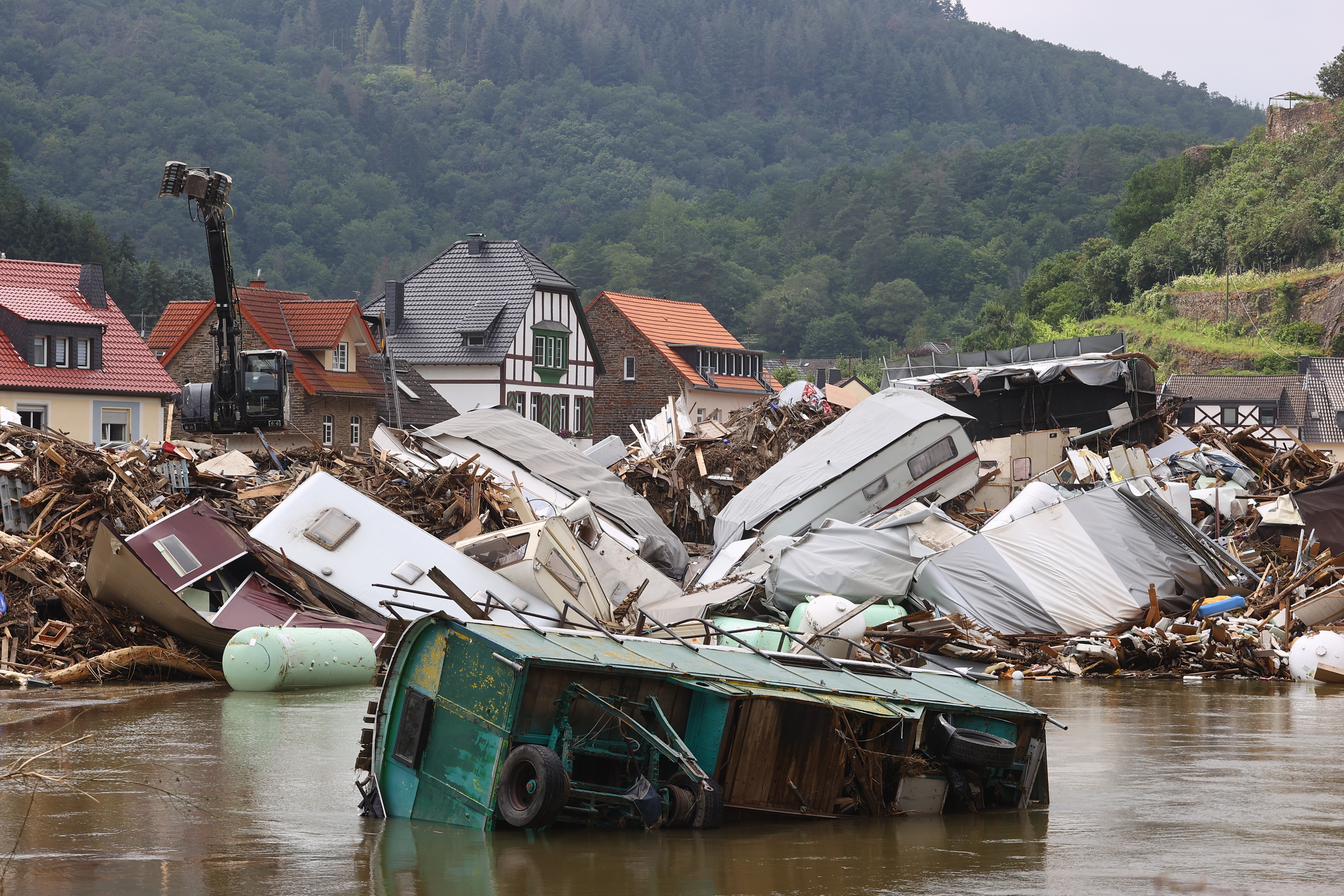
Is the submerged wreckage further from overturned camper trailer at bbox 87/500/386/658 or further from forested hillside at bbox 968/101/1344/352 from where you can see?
forested hillside at bbox 968/101/1344/352

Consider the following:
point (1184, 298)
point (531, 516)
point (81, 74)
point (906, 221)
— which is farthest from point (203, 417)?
point (906, 221)

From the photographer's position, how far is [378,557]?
20.6 meters

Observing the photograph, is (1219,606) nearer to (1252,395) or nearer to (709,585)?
(709,585)

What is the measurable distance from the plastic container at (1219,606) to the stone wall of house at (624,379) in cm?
4906

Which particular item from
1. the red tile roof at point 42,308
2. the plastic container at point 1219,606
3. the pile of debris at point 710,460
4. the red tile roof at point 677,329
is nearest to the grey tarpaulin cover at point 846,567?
the plastic container at point 1219,606

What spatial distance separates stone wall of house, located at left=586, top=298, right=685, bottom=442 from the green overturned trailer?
58.5 metres

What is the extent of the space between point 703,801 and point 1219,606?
13482 mm

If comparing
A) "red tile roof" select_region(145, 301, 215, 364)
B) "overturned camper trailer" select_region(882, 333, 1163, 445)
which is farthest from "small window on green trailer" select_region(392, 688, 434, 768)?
"red tile roof" select_region(145, 301, 215, 364)

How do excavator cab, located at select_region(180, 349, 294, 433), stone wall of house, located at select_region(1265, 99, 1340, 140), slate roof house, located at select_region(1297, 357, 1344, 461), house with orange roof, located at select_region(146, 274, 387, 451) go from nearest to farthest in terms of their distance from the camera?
excavator cab, located at select_region(180, 349, 294, 433), house with orange roof, located at select_region(146, 274, 387, 451), slate roof house, located at select_region(1297, 357, 1344, 461), stone wall of house, located at select_region(1265, 99, 1340, 140)

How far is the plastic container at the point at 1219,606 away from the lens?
832 inches

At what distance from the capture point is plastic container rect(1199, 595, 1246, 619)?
21125mm

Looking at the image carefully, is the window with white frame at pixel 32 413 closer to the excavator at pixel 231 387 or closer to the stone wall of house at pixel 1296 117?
the excavator at pixel 231 387

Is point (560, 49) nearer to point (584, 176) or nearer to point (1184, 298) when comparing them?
point (584, 176)

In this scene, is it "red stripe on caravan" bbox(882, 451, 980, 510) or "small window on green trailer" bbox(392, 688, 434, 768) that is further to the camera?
"red stripe on caravan" bbox(882, 451, 980, 510)
